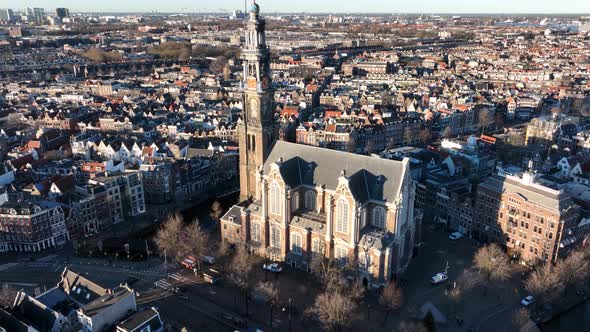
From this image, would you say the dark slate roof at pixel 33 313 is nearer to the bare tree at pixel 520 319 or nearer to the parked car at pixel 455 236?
the bare tree at pixel 520 319

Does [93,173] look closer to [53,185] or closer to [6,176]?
[53,185]

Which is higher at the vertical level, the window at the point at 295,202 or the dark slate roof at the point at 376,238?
the window at the point at 295,202

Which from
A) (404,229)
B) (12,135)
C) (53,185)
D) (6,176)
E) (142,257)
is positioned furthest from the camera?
(12,135)

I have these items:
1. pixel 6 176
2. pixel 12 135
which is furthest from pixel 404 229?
pixel 12 135

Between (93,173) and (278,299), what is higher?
(93,173)

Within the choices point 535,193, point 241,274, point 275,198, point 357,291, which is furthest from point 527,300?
point 241,274

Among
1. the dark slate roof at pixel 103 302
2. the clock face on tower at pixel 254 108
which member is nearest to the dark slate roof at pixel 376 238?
the clock face on tower at pixel 254 108

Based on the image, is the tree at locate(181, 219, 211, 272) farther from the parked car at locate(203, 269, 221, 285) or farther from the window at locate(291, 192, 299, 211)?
the window at locate(291, 192, 299, 211)

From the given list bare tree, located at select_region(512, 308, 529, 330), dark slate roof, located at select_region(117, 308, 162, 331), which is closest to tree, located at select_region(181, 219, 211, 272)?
dark slate roof, located at select_region(117, 308, 162, 331)
